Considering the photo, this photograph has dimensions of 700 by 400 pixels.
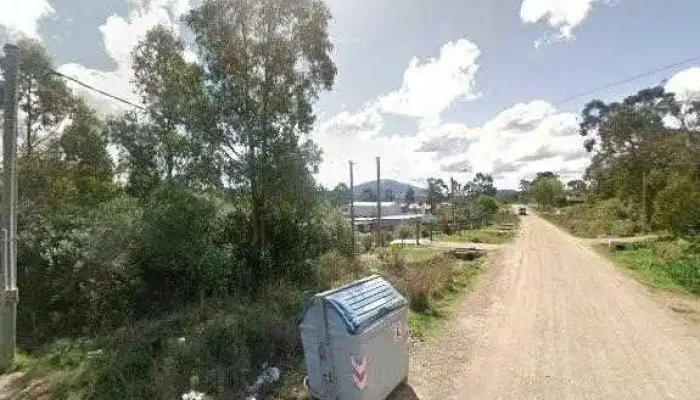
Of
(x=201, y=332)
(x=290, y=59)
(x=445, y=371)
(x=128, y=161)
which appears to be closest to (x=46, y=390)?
(x=201, y=332)

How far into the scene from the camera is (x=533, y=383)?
600cm

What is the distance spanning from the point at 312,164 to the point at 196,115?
3.20 metres

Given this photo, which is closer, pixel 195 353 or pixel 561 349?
pixel 195 353

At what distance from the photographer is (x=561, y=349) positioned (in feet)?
24.2

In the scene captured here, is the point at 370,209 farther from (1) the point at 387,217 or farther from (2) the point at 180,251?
(2) the point at 180,251

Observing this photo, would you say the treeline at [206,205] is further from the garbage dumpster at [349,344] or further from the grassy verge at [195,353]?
the garbage dumpster at [349,344]

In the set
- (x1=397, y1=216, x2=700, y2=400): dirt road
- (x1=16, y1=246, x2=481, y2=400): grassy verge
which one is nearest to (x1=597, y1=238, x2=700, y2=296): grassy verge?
(x1=397, y1=216, x2=700, y2=400): dirt road

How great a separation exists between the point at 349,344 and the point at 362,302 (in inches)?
22.4

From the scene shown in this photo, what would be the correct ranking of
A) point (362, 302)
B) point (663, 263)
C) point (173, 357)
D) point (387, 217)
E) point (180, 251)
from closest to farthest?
point (362, 302)
point (173, 357)
point (180, 251)
point (663, 263)
point (387, 217)

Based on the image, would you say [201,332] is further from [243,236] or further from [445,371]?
[243,236]

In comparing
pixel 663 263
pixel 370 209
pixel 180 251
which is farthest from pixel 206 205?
pixel 370 209

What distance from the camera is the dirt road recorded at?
5824mm

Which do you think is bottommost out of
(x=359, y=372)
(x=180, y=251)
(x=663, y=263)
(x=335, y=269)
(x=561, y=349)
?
(x=561, y=349)

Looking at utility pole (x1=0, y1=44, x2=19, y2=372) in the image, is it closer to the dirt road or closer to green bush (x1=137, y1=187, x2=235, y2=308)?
green bush (x1=137, y1=187, x2=235, y2=308)
